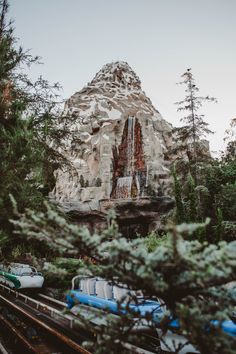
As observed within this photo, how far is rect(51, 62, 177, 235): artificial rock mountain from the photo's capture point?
30109 mm

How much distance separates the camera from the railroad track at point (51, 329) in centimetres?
714

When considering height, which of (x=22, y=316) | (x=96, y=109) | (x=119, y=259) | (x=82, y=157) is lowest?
(x=22, y=316)

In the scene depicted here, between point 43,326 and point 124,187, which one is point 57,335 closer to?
point 43,326

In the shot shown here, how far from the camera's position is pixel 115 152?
37.8 meters

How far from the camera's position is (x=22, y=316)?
35.1ft

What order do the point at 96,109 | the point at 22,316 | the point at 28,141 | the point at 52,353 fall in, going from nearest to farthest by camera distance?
the point at 28,141, the point at 52,353, the point at 22,316, the point at 96,109

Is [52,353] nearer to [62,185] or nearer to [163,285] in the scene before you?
[163,285]

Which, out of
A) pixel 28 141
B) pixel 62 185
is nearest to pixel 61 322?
pixel 28 141

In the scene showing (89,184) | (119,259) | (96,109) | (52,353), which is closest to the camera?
(119,259)

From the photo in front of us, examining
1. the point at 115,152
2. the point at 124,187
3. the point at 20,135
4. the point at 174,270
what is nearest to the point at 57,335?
the point at 20,135

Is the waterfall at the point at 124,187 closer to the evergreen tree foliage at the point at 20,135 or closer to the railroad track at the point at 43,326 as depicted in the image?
the railroad track at the point at 43,326

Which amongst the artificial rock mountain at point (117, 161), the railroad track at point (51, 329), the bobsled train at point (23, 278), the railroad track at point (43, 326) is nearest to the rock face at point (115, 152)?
the artificial rock mountain at point (117, 161)

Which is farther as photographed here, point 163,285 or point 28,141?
point 28,141

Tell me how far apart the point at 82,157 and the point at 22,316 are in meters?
28.2
